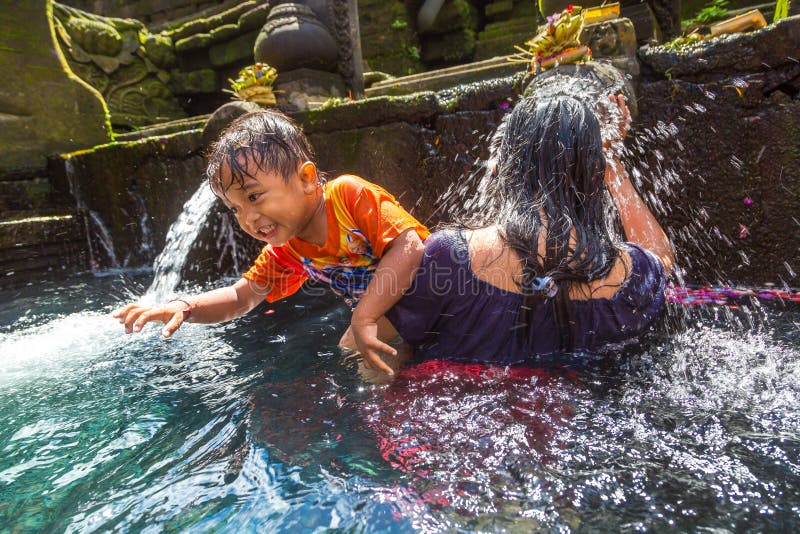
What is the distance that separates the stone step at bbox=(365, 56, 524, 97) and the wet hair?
2.31 meters

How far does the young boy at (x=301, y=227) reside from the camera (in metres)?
1.76

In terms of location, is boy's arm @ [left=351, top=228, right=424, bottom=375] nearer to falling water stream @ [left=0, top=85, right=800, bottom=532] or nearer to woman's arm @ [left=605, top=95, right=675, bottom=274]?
falling water stream @ [left=0, top=85, right=800, bottom=532]

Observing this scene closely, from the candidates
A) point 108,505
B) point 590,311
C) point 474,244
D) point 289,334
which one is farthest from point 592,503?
point 289,334

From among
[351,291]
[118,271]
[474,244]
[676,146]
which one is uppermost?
[676,146]

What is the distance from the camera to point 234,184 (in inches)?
69.1

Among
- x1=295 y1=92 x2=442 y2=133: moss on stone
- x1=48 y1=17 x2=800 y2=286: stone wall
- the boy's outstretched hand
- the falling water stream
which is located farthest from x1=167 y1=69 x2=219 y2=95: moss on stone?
the boy's outstretched hand

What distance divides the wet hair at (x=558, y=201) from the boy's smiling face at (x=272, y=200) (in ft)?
2.35

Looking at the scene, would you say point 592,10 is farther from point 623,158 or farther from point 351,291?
point 351,291

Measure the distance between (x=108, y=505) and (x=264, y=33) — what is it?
185 inches

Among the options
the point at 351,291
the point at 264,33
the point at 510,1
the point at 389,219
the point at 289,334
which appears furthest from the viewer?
the point at 510,1

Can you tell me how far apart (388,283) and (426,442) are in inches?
24.1

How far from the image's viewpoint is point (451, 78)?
443cm

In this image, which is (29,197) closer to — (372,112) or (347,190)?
(372,112)

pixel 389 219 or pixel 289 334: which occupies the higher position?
pixel 389 219
